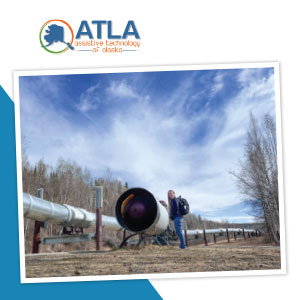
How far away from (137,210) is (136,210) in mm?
17

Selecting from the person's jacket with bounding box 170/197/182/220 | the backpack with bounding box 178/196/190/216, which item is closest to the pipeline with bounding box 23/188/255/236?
the person's jacket with bounding box 170/197/182/220

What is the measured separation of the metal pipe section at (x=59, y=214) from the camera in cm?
561

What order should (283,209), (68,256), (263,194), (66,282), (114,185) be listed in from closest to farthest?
(66,282) < (283,209) < (68,256) < (263,194) < (114,185)

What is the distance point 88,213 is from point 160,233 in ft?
7.05

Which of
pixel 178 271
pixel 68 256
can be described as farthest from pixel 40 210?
pixel 178 271

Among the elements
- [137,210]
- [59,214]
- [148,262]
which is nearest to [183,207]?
[137,210]

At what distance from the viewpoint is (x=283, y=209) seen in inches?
206

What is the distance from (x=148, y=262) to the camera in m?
5.18

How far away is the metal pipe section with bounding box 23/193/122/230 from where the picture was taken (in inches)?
221

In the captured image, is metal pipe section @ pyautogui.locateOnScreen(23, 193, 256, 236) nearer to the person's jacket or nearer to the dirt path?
the person's jacket

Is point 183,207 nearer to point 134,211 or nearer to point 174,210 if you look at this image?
point 174,210

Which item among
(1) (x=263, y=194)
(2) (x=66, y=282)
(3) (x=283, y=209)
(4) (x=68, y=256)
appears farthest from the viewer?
(1) (x=263, y=194)

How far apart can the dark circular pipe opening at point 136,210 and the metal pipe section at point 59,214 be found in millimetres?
1488

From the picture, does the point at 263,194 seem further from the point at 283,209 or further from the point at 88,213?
the point at 88,213
